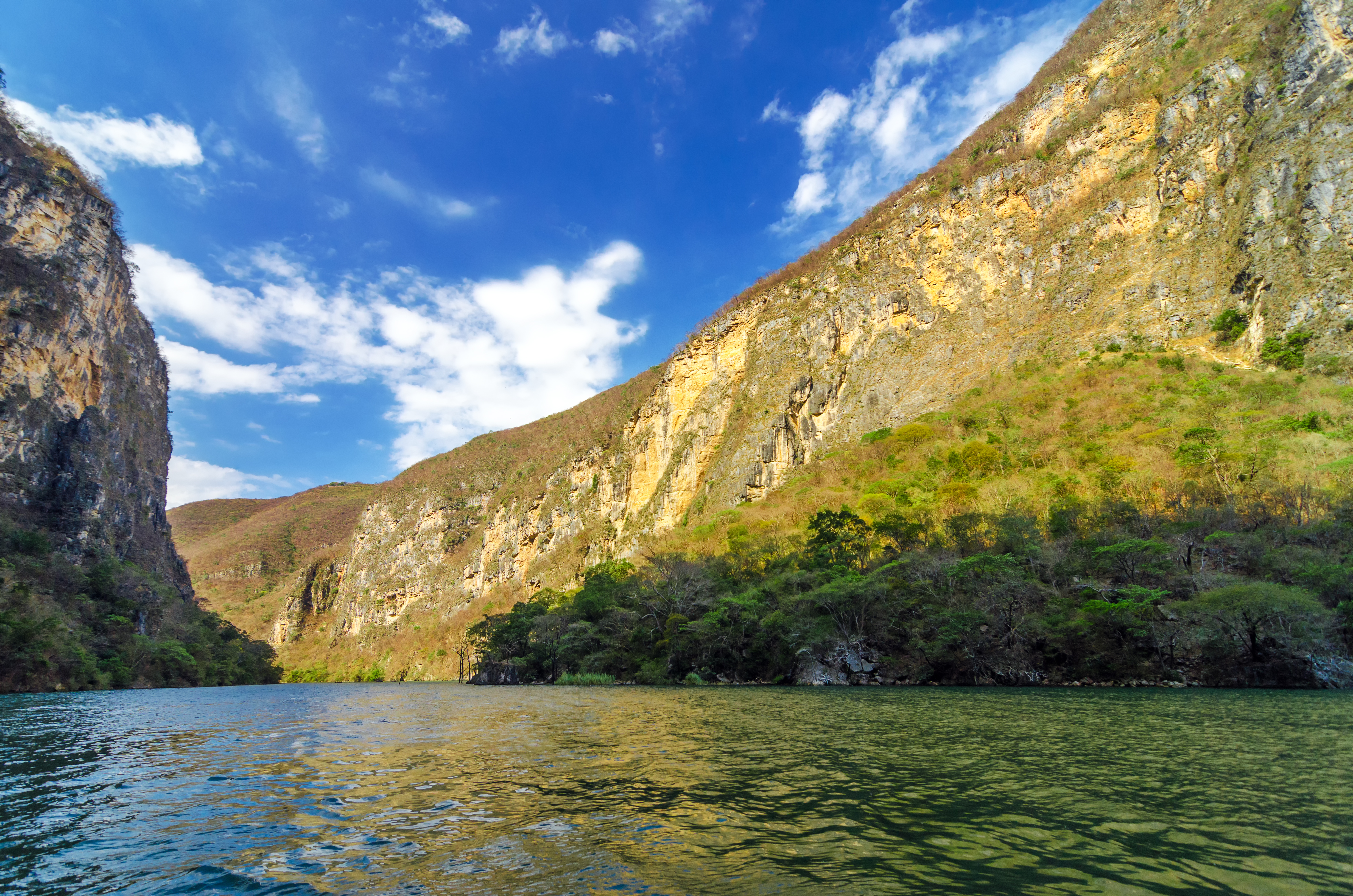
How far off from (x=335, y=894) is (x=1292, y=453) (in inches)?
1785

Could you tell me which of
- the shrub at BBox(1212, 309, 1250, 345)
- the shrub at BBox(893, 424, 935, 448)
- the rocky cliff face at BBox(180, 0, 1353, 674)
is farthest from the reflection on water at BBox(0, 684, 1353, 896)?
the rocky cliff face at BBox(180, 0, 1353, 674)

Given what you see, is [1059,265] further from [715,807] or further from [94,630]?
[94,630]

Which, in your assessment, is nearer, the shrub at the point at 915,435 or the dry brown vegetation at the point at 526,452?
the shrub at the point at 915,435

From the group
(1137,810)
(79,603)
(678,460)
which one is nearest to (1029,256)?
(678,460)

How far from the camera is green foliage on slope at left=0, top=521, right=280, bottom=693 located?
3791 centimetres

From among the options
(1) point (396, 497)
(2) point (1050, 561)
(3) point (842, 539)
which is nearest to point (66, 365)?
(3) point (842, 539)

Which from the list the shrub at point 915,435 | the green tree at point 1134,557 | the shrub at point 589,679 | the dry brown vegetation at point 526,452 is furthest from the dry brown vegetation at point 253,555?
the green tree at point 1134,557

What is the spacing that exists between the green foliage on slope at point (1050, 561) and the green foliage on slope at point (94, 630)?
3356cm

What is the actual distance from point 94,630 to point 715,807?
66223mm

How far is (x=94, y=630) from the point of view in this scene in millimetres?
49906

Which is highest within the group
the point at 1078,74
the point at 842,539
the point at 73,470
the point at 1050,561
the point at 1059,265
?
the point at 1078,74

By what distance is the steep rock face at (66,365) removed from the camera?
55.4m

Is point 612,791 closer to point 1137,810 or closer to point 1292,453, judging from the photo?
point 1137,810

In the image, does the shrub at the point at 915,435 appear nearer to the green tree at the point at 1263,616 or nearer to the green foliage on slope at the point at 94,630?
the green tree at the point at 1263,616
